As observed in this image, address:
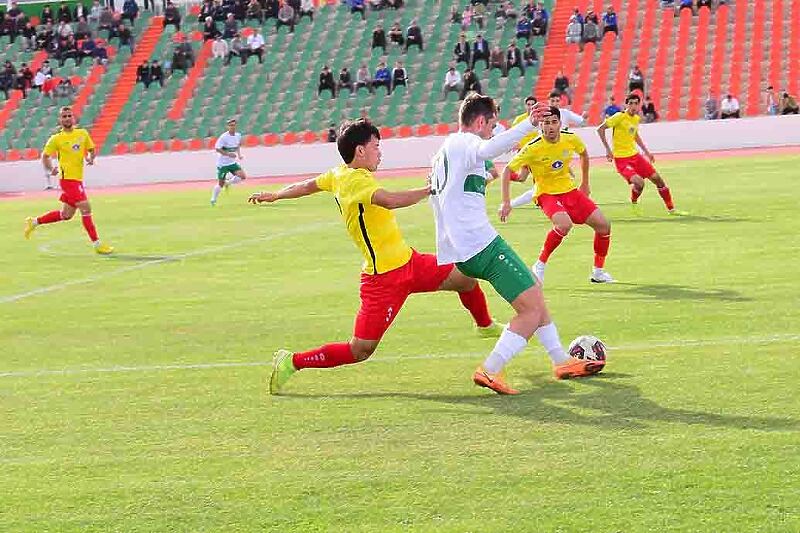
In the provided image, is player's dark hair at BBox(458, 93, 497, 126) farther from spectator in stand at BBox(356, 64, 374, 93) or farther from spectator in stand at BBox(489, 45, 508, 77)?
spectator in stand at BBox(356, 64, 374, 93)

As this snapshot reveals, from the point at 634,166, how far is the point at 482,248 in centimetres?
1302

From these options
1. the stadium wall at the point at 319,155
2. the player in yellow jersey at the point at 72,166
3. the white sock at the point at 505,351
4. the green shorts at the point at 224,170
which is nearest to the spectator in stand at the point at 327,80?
the stadium wall at the point at 319,155

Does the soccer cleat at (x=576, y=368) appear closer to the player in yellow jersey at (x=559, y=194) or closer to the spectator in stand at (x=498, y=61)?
the player in yellow jersey at (x=559, y=194)

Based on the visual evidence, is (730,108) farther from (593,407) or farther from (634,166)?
(593,407)

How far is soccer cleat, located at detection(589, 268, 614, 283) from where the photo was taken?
13.3 metres

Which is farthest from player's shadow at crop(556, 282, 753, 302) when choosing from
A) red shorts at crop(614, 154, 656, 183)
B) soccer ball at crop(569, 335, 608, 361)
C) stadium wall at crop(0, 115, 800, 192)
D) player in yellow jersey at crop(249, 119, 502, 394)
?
stadium wall at crop(0, 115, 800, 192)

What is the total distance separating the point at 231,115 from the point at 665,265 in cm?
3248

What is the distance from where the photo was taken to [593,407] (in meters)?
7.59

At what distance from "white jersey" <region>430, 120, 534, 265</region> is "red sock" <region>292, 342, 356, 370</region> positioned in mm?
968

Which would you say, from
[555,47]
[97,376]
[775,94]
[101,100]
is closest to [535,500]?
[97,376]

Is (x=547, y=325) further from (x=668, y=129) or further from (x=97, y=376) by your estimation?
(x=668, y=129)

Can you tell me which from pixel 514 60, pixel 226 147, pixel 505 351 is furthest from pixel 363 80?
pixel 505 351

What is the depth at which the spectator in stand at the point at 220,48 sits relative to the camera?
Answer: 4778cm

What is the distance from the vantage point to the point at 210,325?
12.0 m
